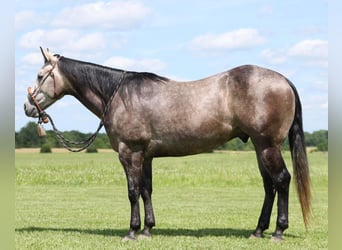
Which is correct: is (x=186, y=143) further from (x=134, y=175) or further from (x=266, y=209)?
(x=266, y=209)

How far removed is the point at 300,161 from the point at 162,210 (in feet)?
18.5

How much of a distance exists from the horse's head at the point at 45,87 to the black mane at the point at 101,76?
15 centimetres

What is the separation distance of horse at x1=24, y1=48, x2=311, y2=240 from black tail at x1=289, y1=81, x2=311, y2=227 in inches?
0.6

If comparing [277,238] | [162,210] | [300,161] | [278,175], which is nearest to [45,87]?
[278,175]

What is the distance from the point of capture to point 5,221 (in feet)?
14.5

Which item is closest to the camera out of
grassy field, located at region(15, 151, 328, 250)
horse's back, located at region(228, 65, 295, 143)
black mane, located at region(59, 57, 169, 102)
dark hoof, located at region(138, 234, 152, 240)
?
horse's back, located at region(228, 65, 295, 143)

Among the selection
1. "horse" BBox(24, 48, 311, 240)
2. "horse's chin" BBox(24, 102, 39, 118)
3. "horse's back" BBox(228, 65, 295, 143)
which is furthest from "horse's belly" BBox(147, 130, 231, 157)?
"horse's chin" BBox(24, 102, 39, 118)

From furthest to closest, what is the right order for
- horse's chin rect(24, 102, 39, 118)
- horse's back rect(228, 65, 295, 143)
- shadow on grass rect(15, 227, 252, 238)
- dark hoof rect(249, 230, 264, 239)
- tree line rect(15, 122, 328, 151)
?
tree line rect(15, 122, 328, 151), horse's chin rect(24, 102, 39, 118), shadow on grass rect(15, 227, 252, 238), dark hoof rect(249, 230, 264, 239), horse's back rect(228, 65, 295, 143)

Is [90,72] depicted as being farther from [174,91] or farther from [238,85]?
[238,85]

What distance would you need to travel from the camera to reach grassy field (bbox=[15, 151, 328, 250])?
28.1 feet

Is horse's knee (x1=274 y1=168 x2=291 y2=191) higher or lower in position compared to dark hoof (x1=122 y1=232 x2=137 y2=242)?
higher

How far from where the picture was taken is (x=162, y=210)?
13.6m

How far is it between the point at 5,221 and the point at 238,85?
16.6 ft

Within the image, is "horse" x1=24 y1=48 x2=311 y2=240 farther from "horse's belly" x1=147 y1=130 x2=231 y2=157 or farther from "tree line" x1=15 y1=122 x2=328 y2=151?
"tree line" x1=15 y1=122 x2=328 y2=151
